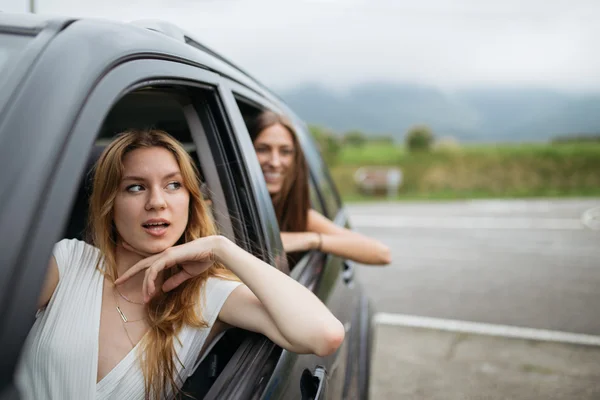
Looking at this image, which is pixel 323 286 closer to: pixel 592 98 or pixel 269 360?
pixel 269 360

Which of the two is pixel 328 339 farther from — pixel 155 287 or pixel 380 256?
pixel 380 256

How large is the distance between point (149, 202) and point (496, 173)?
948 inches

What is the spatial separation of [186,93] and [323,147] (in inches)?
1088

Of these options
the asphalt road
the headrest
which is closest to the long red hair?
the headrest

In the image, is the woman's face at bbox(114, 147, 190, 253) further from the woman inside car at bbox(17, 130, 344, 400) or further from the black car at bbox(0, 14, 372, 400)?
the black car at bbox(0, 14, 372, 400)

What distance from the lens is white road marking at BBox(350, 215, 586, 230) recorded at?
12.2 meters

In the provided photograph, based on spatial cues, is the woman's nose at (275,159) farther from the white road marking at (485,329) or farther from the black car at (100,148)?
the white road marking at (485,329)

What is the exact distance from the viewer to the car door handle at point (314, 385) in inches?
A: 62.0

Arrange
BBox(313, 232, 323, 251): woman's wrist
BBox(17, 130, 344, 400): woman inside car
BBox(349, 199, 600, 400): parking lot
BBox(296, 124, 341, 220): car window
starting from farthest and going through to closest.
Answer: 1. BBox(349, 199, 600, 400): parking lot
2. BBox(296, 124, 341, 220): car window
3. BBox(313, 232, 323, 251): woman's wrist
4. BBox(17, 130, 344, 400): woman inside car

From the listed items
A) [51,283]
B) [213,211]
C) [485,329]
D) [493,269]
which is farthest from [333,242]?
[493,269]

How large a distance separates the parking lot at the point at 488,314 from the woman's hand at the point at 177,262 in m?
2.68

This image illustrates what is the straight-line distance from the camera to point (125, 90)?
3.62 feet

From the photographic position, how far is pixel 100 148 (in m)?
1.76

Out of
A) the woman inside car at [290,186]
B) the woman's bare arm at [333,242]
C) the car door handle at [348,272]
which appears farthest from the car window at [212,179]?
the car door handle at [348,272]
